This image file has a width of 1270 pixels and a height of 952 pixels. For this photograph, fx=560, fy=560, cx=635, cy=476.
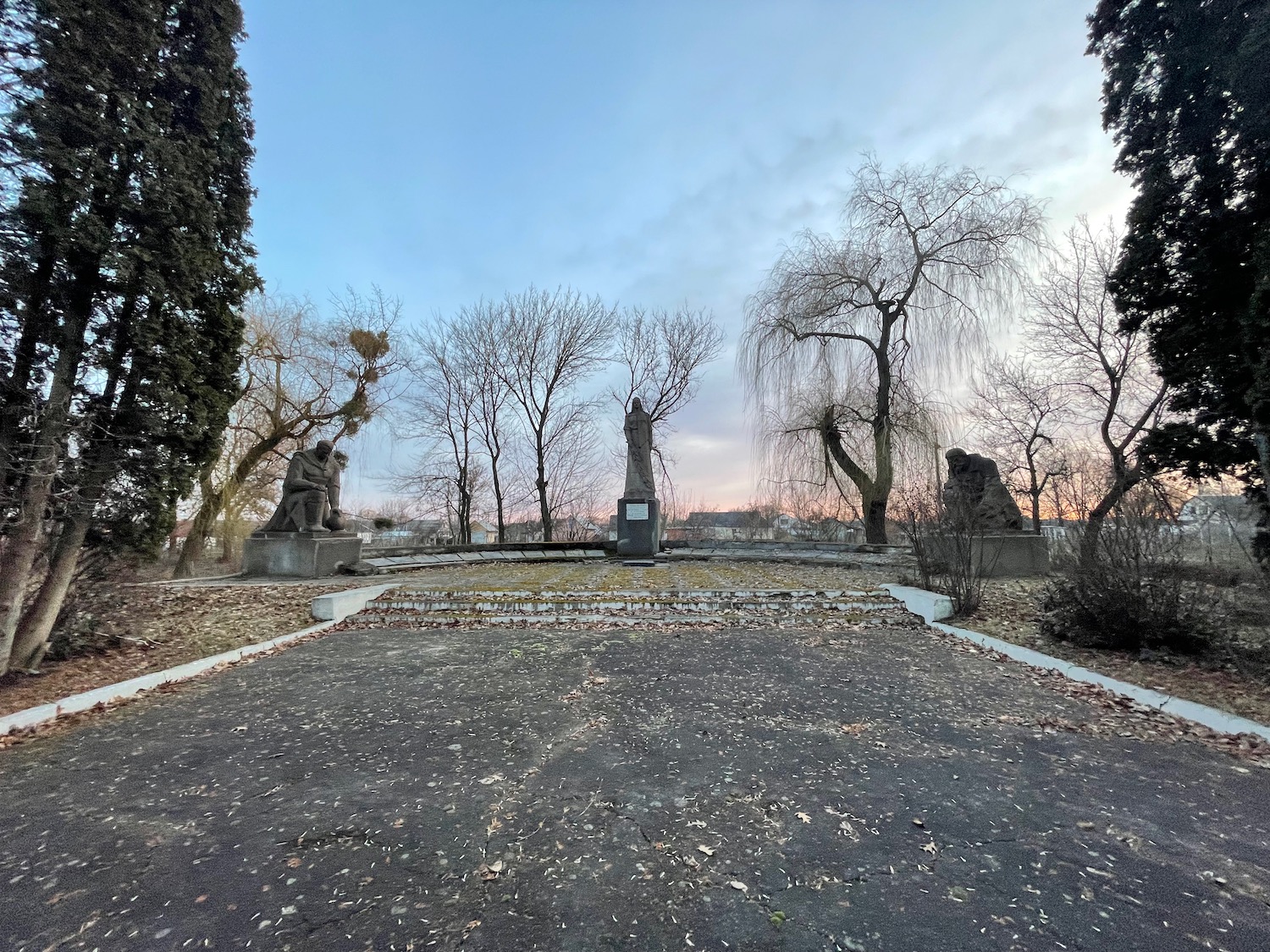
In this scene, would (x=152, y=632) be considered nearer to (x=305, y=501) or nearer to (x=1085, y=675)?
(x=305, y=501)

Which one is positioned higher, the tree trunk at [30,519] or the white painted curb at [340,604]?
the tree trunk at [30,519]

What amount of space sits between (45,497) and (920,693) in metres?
6.70

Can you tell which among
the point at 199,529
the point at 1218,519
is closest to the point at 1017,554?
the point at 1218,519

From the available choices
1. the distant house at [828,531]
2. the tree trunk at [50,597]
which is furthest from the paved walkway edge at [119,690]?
the distant house at [828,531]

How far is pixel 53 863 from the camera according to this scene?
2.12 meters

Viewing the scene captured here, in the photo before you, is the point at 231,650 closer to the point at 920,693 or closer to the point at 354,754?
the point at 354,754

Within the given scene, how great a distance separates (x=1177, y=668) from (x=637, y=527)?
36.9 ft

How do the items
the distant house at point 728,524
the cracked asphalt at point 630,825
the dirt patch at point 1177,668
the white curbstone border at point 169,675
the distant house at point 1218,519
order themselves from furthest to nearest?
the distant house at point 728,524 → the distant house at point 1218,519 → the dirt patch at point 1177,668 → the white curbstone border at point 169,675 → the cracked asphalt at point 630,825

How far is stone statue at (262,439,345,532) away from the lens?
10.8 meters

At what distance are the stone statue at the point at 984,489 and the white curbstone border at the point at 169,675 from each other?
10.1 m

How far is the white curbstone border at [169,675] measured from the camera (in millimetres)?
3570

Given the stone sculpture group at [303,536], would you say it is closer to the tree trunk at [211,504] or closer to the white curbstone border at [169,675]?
the white curbstone border at [169,675]

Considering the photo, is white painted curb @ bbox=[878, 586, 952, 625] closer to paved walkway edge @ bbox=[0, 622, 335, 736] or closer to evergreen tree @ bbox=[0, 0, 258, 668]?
paved walkway edge @ bbox=[0, 622, 335, 736]

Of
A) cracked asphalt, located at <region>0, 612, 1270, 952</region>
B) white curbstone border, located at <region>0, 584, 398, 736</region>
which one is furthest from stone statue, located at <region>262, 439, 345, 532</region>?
cracked asphalt, located at <region>0, 612, 1270, 952</region>
